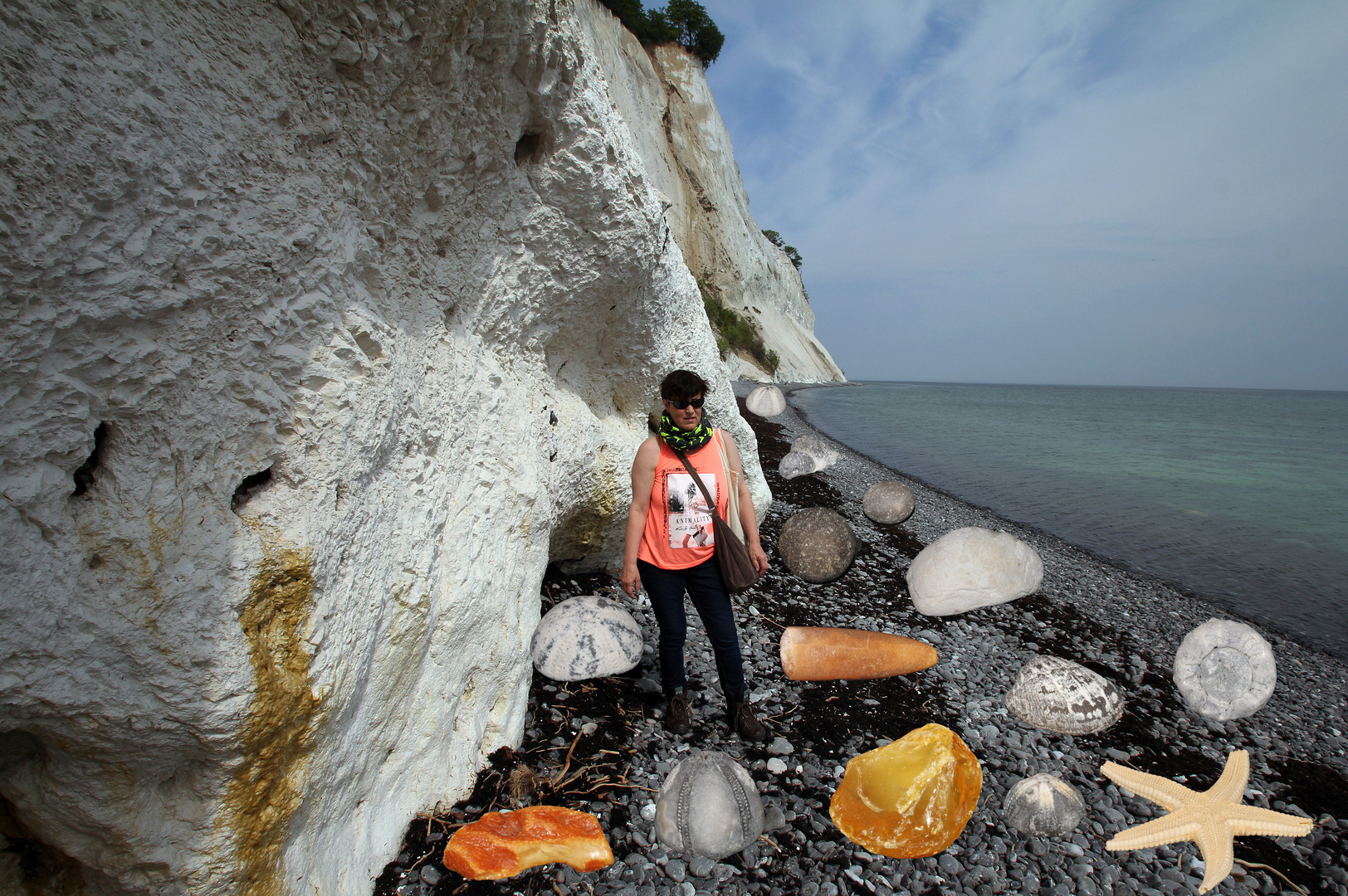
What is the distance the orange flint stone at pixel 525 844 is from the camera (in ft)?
7.34

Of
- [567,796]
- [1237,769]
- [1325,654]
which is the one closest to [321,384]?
[567,796]

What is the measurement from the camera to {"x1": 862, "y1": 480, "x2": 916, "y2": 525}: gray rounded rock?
798cm

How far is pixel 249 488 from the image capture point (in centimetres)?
185

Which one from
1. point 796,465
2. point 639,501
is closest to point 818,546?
point 639,501

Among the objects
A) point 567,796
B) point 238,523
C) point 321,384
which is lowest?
point 567,796

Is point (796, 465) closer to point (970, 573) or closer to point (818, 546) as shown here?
point (818, 546)

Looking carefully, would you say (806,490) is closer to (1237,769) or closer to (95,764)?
(1237,769)

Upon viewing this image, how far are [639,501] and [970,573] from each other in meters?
3.48

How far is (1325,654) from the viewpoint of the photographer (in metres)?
5.48

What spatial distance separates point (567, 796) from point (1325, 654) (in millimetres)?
6835

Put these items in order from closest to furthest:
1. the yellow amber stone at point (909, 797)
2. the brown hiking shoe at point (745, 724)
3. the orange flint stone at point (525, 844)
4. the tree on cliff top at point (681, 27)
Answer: the orange flint stone at point (525, 844), the yellow amber stone at point (909, 797), the brown hiking shoe at point (745, 724), the tree on cliff top at point (681, 27)

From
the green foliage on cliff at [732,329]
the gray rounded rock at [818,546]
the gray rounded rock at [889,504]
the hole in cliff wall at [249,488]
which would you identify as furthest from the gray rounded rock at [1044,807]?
the green foliage on cliff at [732,329]

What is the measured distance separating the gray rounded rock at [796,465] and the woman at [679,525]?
304 inches

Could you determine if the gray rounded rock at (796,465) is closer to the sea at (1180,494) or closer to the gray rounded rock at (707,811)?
the sea at (1180,494)
